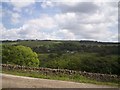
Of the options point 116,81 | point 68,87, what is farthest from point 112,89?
point 116,81

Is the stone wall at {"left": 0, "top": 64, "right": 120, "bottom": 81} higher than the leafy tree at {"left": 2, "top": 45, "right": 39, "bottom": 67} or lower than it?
lower

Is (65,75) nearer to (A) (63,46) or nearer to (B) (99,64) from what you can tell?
(B) (99,64)

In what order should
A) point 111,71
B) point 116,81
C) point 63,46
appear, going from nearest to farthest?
point 116,81 < point 111,71 < point 63,46

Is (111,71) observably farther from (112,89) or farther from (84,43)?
(84,43)

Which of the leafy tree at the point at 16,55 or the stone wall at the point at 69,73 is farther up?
the leafy tree at the point at 16,55

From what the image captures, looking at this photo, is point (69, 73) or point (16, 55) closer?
point (69, 73)

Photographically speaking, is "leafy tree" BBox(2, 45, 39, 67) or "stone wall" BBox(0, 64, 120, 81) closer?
"stone wall" BBox(0, 64, 120, 81)

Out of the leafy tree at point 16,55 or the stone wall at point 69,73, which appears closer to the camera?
the stone wall at point 69,73

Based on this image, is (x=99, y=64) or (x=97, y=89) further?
(x=99, y=64)

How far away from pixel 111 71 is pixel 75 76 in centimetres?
488

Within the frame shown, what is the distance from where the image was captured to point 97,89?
11.0m

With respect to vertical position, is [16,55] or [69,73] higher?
[16,55]

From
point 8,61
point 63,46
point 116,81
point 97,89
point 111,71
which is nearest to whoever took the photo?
point 97,89

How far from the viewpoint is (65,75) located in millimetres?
14992
